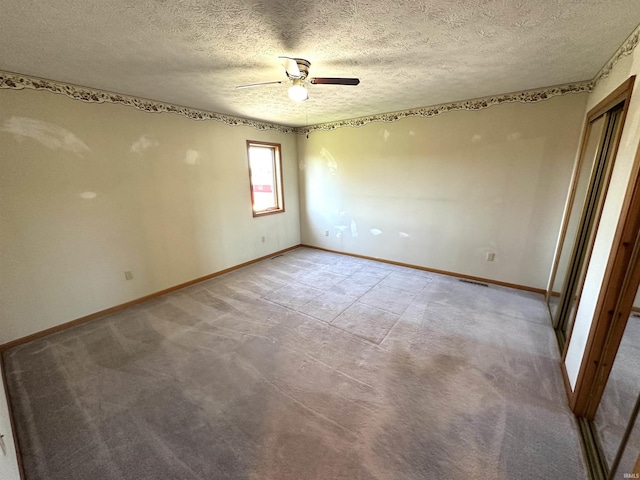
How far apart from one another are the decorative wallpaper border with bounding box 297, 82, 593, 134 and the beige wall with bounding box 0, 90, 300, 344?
1967 millimetres

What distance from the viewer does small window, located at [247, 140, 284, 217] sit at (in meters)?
4.31

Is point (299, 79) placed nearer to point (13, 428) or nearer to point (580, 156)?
point (580, 156)

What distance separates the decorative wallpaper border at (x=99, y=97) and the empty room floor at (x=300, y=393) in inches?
88.6

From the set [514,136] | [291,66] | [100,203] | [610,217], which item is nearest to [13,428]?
[100,203]

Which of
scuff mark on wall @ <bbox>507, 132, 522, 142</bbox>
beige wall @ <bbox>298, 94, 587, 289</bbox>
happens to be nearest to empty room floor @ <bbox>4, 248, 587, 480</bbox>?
beige wall @ <bbox>298, 94, 587, 289</bbox>

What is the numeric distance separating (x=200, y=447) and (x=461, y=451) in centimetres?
146

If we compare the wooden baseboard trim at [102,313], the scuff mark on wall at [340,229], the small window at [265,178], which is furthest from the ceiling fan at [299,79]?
the scuff mark on wall at [340,229]

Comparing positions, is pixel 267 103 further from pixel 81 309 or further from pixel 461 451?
pixel 461 451

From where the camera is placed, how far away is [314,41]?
165 centimetres

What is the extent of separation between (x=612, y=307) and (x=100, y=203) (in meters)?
4.22

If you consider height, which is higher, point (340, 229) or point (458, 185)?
point (458, 185)

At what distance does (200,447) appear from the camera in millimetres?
1430

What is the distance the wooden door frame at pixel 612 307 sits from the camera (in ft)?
4.33

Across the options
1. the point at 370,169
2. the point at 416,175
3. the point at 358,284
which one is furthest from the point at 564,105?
the point at 358,284
